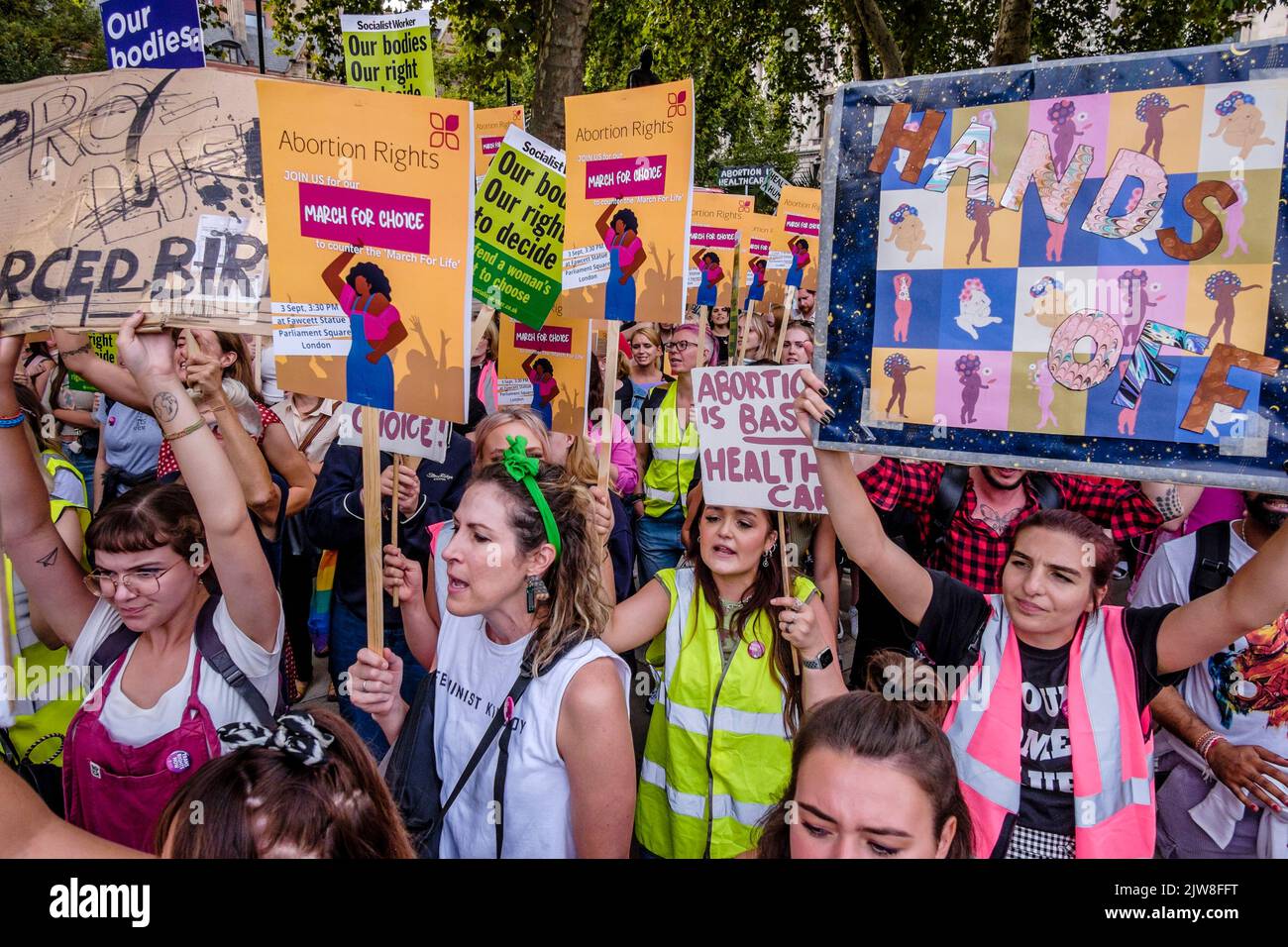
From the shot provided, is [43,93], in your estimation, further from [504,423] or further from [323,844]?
[323,844]

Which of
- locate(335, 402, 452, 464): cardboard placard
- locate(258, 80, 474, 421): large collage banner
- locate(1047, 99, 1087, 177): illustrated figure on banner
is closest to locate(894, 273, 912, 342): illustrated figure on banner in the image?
locate(1047, 99, 1087, 177): illustrated figure on banner

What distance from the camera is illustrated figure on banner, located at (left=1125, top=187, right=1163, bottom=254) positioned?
198 centimetres

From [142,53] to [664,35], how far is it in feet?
49.4

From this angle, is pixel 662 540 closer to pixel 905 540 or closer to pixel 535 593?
pixel 905 540

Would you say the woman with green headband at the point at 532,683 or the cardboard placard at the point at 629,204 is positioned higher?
the cardboard placard at the point at 629,204

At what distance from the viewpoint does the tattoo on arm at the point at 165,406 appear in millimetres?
2176

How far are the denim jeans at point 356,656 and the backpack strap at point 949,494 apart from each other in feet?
7.70

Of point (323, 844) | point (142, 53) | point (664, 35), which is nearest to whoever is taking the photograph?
point (323, 844)

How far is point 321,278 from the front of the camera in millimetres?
2441

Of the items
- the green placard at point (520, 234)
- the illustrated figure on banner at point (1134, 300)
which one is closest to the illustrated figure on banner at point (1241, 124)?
the illustrated figure on banner at point (1134, 300)

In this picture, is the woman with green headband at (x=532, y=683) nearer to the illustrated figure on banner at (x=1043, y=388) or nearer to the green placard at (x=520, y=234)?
the illustrated figure on banner at (x=1043, y=388)

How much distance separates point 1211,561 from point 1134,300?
134 cm

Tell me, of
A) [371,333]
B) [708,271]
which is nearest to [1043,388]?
[371,333]
